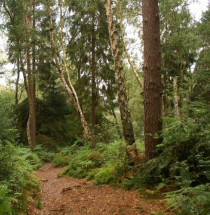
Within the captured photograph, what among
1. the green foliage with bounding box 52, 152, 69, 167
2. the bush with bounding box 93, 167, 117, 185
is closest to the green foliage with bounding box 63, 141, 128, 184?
the bush with bounding box 93, 167, 117, 185

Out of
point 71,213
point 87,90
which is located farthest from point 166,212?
point 87,90

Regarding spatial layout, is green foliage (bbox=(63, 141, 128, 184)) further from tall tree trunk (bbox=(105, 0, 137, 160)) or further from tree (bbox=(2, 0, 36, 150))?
tree (bbox=(2, 0, 36, 150))

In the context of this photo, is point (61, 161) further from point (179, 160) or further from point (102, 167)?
point (179, 160)

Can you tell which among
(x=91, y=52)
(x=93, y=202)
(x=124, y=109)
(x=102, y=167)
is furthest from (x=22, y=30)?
(x=93, y=202)

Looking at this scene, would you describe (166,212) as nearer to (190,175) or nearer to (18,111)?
(190,175)

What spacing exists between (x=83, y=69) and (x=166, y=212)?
12.9 metres

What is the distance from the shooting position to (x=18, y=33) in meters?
15.2

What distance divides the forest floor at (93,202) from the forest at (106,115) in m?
0.03

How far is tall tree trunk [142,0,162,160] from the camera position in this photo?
5727 mm

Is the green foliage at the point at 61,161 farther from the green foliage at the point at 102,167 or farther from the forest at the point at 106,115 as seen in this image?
the green foliage at the point at 102,167

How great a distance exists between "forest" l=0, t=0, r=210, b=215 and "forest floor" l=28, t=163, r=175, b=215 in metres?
0.03

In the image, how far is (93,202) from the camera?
5.34 m

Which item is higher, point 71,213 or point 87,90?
point 87,90

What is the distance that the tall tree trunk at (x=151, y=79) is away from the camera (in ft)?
18.8
